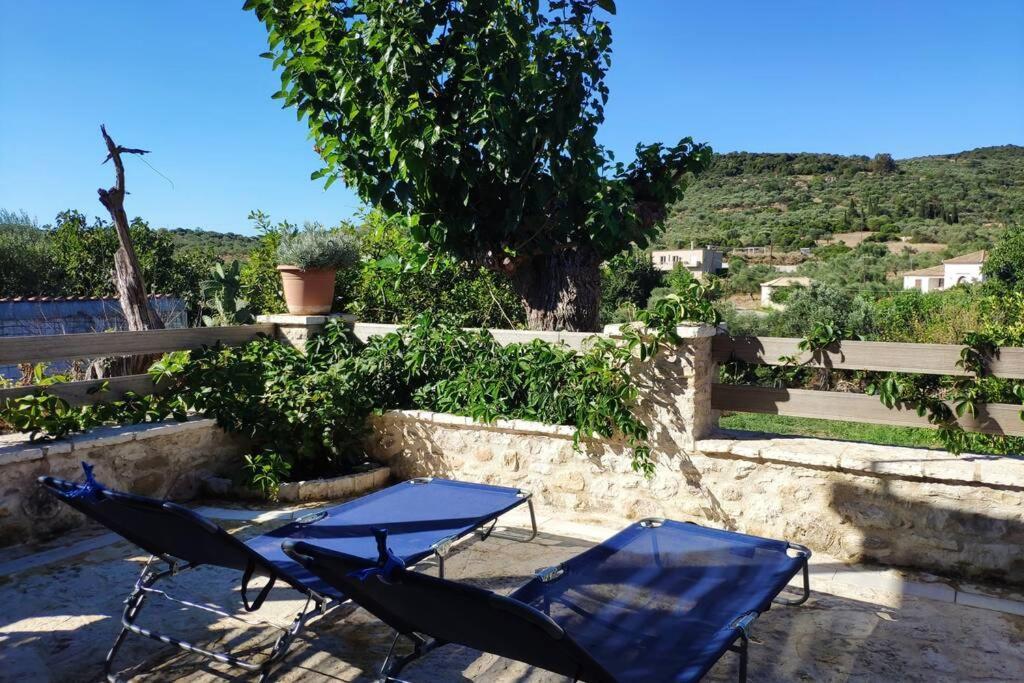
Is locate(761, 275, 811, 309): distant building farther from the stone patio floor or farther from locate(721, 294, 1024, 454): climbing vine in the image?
→ the stone patio floor

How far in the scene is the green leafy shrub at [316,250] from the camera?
5824 millimetres

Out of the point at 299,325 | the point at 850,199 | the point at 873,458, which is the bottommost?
the point at 873,458

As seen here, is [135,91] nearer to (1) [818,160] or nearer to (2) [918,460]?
(2) [918,460]

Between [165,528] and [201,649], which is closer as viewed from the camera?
[165,528]

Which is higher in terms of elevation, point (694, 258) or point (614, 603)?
point (694, 258)

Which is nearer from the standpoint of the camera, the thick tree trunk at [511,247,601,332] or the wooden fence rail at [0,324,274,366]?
the wooden fence rail at [0,324,274,366]

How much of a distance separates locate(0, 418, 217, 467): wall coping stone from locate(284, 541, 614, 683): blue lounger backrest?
2.82 m

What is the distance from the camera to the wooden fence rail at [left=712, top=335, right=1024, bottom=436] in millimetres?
3654

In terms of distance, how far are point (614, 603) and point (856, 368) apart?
89.7 inches

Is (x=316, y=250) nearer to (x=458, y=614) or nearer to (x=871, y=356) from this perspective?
(x=871, y=356)

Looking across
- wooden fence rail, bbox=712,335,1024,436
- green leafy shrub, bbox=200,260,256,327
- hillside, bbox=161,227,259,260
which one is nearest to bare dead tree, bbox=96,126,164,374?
green leafy shrub, bbox=200,260,256,327

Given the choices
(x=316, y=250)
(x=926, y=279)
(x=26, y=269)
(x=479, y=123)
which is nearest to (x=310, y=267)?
(x=316, y=250)

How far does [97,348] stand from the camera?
468cm

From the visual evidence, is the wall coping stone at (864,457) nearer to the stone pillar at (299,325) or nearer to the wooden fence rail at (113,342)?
the stone pillar at (299,325)
